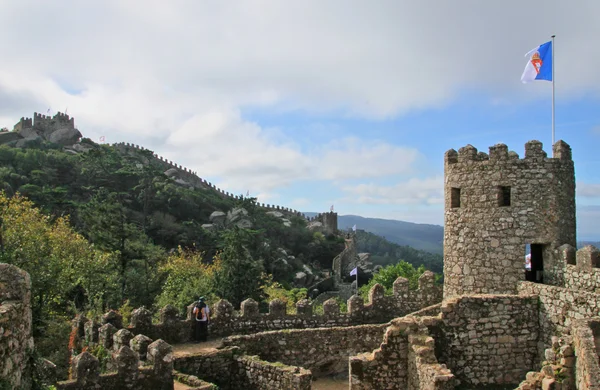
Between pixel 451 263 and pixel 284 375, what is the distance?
5.25 metres

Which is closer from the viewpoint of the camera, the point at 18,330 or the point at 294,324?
the point at 18,330

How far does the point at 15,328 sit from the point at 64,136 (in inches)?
3335

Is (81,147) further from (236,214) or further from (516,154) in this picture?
(516,154)

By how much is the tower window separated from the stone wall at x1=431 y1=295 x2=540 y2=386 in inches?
96.3

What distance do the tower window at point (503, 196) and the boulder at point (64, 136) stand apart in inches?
3182

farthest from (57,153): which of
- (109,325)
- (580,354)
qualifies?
(580,354)

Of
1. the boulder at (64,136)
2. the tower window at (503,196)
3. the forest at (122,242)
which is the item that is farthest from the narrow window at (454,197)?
the boulder at (64,136)

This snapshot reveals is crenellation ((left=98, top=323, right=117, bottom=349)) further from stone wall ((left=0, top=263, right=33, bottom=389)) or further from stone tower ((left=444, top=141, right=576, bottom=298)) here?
stone tower ((left=444, top=141, right=576, bottom=298))

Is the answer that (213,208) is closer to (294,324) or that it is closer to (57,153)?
(57,153)

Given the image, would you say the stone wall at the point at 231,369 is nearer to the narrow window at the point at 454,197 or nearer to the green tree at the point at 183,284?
the narrow window at the point at 454,197

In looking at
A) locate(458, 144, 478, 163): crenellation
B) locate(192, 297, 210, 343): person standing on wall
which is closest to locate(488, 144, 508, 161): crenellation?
locate(458, 144, 478, 163): crenellation

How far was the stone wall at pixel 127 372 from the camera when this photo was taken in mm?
10352

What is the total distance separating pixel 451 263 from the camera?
13.4 m

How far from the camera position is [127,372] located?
10836 mm
